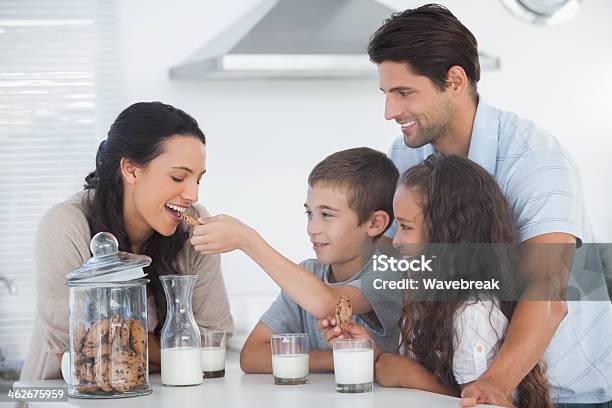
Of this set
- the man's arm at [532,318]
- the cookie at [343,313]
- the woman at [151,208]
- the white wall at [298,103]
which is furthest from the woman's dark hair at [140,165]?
the white wall at [298,103]

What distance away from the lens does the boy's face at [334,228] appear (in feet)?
6.08

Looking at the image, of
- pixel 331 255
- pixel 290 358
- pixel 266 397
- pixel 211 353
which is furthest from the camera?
pixel 331 255

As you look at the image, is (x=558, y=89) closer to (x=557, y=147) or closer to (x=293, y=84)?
(x=293, y=84)

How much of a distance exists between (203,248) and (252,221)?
198cm

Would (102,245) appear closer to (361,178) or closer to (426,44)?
(361,178)

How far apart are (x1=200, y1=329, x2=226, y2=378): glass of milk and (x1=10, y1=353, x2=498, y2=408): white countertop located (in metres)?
0.04

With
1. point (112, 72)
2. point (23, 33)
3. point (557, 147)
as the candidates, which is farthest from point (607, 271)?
point (23, 33)

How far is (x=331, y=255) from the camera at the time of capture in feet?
6.07

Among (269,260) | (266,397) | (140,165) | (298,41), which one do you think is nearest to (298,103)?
(298,41)

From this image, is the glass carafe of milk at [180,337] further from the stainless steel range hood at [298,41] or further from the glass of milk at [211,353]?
the stainless steel range hood at [298,41]

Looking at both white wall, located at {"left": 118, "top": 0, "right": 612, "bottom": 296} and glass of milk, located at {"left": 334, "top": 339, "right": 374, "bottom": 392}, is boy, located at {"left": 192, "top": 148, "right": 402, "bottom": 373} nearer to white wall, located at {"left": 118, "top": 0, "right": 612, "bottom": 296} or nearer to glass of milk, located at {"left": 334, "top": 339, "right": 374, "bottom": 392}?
glass of milk, located at {"left": 334, "top": 339, "right": 374, "bottom": 392}

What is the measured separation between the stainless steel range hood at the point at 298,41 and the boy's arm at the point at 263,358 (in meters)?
1.55

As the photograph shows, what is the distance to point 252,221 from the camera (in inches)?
143

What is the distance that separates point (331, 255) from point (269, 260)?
0.81 feet
